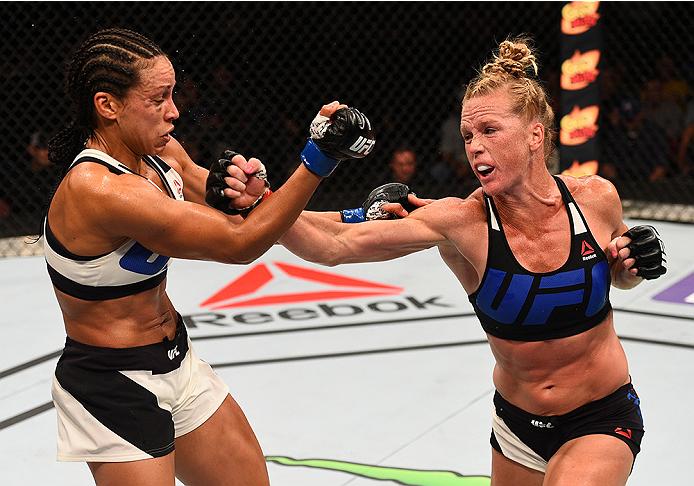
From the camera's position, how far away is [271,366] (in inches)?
148

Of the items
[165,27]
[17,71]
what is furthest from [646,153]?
[17,71]

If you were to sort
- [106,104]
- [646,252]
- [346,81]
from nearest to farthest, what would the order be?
[106,104], [646,252], [346,81]

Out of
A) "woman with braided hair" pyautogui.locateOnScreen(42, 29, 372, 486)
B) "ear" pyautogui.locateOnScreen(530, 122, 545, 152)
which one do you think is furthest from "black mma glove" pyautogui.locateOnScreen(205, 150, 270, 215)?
"ear" pyautogui.locateOnScreen(530, 122, 545, 152)

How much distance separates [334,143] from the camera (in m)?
1.66

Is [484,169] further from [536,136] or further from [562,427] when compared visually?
[562,427]

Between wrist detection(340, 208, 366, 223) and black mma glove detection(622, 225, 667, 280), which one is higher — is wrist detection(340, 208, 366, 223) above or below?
below

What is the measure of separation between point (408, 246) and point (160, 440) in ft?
2.44

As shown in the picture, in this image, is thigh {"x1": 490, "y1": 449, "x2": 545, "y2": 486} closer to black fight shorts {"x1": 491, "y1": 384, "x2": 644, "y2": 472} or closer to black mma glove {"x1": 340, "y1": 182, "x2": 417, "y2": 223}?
black fight shorts {"x1": 491, "y1": 384, "x2": 644, "y2": 472}

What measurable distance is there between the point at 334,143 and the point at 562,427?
878 mm

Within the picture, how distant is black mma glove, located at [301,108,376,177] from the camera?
166cm

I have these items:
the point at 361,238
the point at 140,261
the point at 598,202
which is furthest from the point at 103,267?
the point at 598,202

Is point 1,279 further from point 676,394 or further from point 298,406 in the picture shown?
point 676,394

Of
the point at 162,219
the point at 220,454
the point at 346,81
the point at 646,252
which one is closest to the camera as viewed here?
the point at 162,219

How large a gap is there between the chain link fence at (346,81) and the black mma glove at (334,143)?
4665 millimetres
